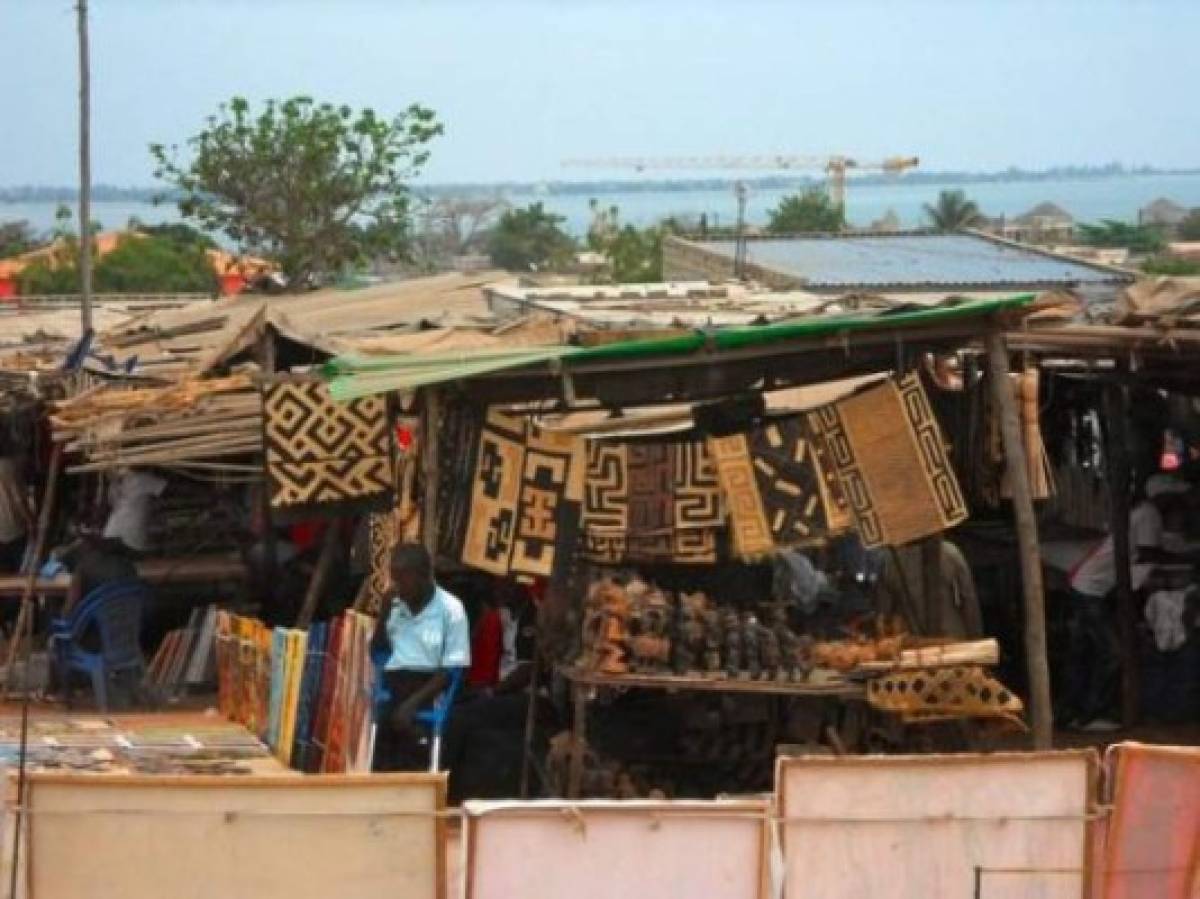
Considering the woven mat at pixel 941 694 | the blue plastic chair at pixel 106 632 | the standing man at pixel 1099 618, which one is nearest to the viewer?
the woven mat at pixel 941 694

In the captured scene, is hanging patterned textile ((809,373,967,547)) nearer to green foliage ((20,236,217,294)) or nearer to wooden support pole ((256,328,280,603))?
wooden support pole ((256,328,280,603))

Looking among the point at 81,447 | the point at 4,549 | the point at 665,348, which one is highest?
the point at 665,348

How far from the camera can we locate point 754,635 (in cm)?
1055

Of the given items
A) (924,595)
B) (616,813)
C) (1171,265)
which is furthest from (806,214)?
(616,813)

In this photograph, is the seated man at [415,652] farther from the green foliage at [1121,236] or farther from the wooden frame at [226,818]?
the green foliage at [1121,236]

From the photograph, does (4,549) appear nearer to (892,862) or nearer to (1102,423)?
(1102,423)

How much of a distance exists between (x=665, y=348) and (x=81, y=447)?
14.9 ft

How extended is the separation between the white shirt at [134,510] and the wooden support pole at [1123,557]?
585 cm

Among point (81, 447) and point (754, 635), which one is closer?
point (754, 635)

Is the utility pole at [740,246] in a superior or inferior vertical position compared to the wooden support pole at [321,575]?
superior

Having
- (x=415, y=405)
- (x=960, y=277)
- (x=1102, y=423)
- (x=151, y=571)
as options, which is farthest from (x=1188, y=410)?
(x=960, y=277)

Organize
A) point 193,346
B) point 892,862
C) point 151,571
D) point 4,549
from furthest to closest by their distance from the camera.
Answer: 1. point 193,346
2. point 4,549
3. point 151,571
4. point 892,862

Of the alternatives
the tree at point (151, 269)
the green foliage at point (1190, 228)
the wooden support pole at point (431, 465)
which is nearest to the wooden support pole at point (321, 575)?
the wooden support pole at point (431, 465)

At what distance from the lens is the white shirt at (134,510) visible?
15.0m
